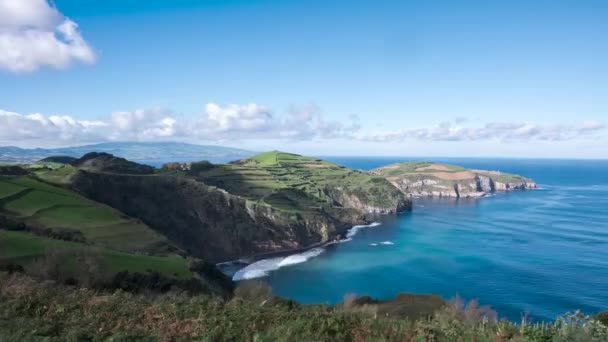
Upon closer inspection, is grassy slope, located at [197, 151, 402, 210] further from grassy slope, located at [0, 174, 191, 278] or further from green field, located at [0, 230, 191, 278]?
green field, located at [0, 230, 191, 278]

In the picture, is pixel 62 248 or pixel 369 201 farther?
pixel 369 201

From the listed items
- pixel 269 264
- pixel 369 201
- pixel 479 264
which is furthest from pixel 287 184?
pixel 479 264

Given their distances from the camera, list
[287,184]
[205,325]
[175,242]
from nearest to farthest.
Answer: [205,325]
[175,242]
[287,184]

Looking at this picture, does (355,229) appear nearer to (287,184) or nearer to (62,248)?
(287,184)

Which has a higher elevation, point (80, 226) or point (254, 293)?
point (254, 293)

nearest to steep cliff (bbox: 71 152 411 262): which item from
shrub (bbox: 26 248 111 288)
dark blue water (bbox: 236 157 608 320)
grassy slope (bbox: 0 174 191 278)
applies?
dark blue water (bbox: 236 157 608 320)

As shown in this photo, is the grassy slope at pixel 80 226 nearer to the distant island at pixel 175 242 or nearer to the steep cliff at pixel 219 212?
the distant island at pixel 175 242
